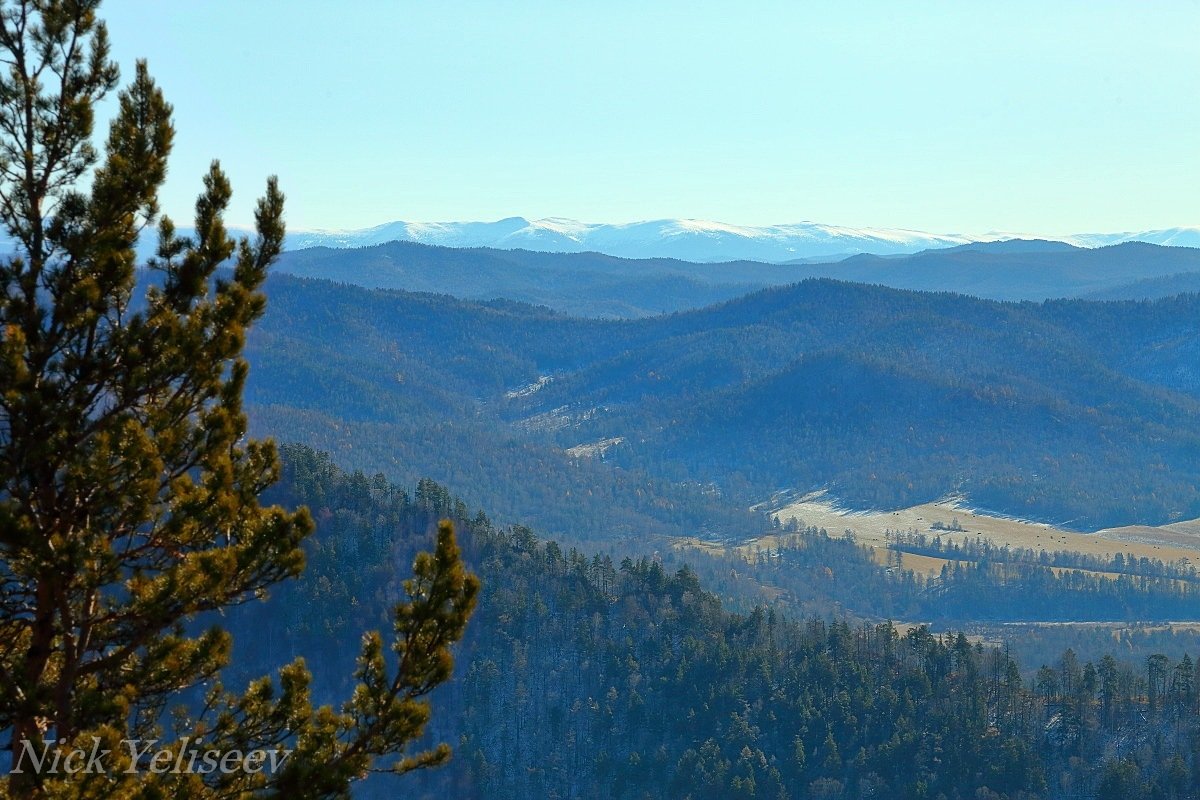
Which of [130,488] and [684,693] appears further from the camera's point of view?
[684,693]

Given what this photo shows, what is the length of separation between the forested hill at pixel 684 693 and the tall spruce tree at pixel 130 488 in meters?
105

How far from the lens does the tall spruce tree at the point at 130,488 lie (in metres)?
18.6

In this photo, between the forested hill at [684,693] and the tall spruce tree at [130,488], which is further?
the forested hill at [684,693]

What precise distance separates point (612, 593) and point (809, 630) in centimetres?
2513

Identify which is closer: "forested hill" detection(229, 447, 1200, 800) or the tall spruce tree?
the tall spruce tree

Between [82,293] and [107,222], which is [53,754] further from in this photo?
[107,222]

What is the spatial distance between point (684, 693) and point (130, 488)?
127 metres

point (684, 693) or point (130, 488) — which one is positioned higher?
point (130, 488)

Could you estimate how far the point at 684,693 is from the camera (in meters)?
141

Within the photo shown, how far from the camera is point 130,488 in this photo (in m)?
18.7

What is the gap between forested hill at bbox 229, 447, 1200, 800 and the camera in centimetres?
12194

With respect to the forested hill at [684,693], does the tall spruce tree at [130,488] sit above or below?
above

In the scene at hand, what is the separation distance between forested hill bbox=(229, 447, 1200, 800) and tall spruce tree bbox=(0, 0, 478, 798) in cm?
10539

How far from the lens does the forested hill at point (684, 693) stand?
400 ft
